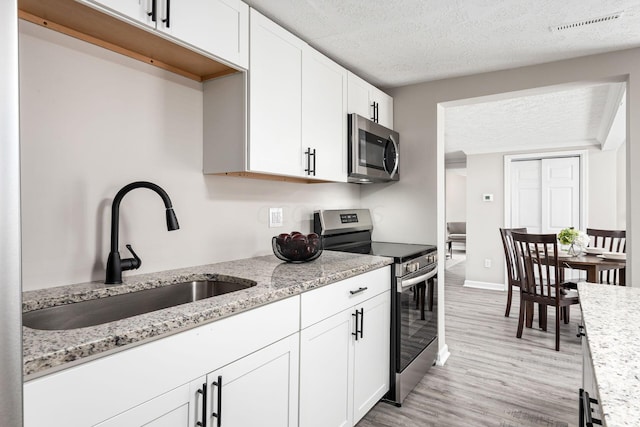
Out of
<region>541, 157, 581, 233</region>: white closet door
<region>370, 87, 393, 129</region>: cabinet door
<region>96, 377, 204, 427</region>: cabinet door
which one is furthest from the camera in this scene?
<region>541, 157, 581, 233</region>: white closet door

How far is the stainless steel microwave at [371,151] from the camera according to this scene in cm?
253

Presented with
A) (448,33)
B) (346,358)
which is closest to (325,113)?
(448,33)

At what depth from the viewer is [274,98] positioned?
1.90 m

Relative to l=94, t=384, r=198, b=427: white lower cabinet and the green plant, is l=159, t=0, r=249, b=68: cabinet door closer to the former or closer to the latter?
l=94, t=384, r=198, b=427: white lower cabinet

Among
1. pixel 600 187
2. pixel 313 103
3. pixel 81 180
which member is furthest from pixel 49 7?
pixel 600 187

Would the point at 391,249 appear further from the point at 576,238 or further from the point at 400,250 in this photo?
the point at 576,238

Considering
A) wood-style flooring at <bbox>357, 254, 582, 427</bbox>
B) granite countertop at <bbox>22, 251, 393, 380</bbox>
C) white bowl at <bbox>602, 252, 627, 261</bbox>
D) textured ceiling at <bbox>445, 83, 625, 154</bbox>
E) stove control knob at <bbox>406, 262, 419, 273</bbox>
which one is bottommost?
wood-style flooring at <bbox>357, 254, 582, 427</bbox>

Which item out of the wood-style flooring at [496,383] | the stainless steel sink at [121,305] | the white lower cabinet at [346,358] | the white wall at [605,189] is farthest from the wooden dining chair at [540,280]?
the stainless steel sink at [121,305]

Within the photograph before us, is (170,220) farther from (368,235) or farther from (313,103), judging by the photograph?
(368,235)

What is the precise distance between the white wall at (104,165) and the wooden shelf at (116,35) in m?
0.04

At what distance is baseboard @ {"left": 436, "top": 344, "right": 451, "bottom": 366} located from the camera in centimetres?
288

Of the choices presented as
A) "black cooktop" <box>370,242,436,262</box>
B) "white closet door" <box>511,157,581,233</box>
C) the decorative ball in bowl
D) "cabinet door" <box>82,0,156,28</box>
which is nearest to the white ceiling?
"cabinet door" <box>82,0,156,28</box>

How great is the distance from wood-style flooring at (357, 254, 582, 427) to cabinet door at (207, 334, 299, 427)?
816 mm

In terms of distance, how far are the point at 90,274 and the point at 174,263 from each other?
38 cm
